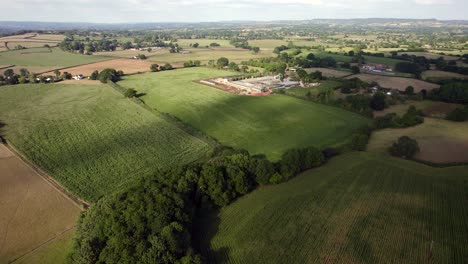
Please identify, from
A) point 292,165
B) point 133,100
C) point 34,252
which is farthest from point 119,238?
point 133,100

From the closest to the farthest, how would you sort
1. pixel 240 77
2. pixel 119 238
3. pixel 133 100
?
1. pixel 119 238
2. pixel 133 100
3. pixel 240 77

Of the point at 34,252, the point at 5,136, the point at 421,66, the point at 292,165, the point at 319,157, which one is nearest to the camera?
the point at 34,252

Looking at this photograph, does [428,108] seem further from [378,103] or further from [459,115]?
[378,103]

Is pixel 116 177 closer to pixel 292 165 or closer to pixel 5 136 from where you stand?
pixel 292 165

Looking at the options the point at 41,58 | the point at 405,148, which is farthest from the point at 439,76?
the point at 41,58

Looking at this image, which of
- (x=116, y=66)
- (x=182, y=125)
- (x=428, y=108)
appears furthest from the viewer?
(x=116, y=66)

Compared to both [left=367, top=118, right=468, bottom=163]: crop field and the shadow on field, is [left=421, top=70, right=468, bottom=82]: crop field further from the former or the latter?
the shadow on field

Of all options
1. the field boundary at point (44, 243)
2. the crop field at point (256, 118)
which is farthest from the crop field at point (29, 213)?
the crop field at point (256, 118)
